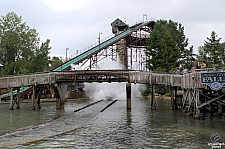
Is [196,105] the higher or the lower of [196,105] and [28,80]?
the lower

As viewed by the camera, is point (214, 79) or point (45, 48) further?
point (45, 48)

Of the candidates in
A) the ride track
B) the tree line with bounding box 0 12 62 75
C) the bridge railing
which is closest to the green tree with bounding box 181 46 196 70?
the ride track

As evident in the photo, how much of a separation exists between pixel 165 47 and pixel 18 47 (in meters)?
35.5

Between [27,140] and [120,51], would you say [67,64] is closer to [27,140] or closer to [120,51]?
[120,51]

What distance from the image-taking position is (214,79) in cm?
2195

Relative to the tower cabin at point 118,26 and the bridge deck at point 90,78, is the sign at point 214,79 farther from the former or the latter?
the tower cabin at point 118,26

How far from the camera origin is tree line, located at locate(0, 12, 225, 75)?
63.5 meters

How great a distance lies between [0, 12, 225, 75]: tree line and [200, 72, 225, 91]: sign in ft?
→ 129

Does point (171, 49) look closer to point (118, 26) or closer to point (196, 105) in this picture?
point (118, 26)

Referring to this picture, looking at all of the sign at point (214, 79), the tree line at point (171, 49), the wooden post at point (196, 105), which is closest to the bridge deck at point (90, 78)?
the wooden post at point (196, 105)

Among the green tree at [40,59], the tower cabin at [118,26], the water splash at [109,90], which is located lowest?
the water splash at [109,90]

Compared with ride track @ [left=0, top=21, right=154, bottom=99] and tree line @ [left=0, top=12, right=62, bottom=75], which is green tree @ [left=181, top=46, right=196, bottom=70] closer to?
ride track @ [left=0, top=21, right=154, bottom=99]

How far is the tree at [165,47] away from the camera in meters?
61.9

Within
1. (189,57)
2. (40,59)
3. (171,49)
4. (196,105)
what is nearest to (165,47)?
(171,49)
